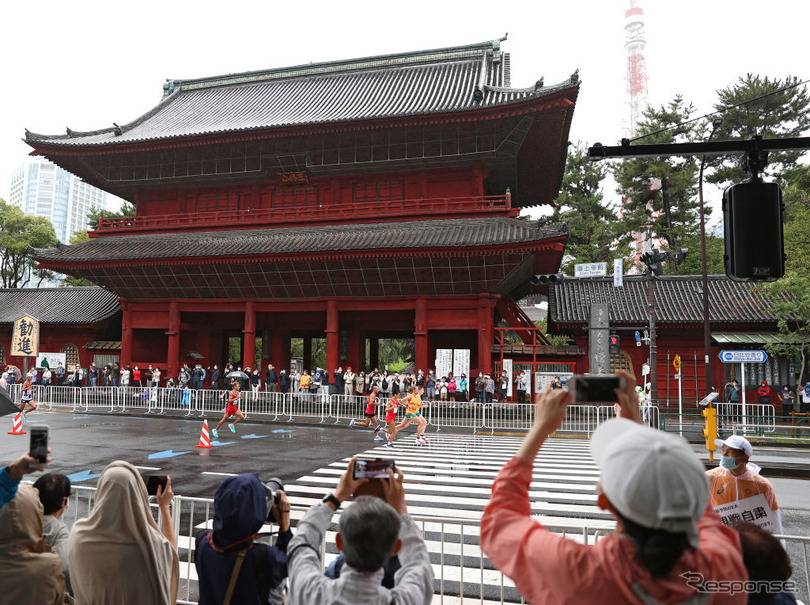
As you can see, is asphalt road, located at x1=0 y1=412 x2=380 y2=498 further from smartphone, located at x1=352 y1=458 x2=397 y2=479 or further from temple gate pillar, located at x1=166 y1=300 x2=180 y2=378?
smartphone, located at x1=352 y1=458 x2=397 y2=479

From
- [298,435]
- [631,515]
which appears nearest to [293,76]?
[298,435]

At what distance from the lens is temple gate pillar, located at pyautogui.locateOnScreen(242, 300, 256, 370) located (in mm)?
24812

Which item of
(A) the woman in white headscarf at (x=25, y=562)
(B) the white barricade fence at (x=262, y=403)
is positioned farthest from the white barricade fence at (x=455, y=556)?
(B) the white barricade fence at (x=262, y=403)

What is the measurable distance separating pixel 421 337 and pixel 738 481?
A: 60.2 ft

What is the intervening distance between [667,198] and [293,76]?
77.6 ft

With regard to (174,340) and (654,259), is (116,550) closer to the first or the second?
(654,259)

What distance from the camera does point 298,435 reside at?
16.6 m

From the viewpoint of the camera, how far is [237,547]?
265 cm

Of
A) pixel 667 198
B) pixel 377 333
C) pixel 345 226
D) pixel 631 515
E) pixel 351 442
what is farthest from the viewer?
pixel 667 198

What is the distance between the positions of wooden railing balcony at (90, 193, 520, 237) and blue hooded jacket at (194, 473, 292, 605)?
2086 centimetres

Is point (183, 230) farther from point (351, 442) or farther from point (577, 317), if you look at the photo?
point (577, 317)

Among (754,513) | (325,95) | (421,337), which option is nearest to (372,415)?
(421,337)

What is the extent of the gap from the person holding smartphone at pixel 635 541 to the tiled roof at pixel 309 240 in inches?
739

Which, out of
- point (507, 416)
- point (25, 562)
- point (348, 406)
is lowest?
point (507, 416)
